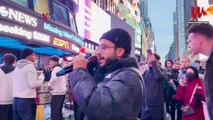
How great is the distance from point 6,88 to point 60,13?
41.1 ft

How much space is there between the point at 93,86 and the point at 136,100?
0.40 meters

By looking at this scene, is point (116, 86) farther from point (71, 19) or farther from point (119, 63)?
point (71, 19)

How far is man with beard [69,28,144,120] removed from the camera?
250cm

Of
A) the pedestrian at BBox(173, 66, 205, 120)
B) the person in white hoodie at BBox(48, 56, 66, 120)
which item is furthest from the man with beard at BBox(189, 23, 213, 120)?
the person in white hoodie at BBox(48, 56, 66, 120)

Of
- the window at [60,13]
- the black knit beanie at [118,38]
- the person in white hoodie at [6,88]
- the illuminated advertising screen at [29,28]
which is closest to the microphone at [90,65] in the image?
the black knit beanie at [118,38]

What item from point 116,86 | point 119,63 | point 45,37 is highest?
point 45,37

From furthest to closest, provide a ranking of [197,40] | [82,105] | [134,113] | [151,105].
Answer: [151,105]
[197,40]
[134,113]
[82,105]

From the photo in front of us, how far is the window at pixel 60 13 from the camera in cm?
1782

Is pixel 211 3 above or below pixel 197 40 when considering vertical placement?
→ above

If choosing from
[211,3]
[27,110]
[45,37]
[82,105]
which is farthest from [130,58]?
[211,3]

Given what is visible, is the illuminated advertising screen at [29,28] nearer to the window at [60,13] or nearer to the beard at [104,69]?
the window at [60,13]

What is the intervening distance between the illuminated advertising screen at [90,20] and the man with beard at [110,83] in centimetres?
2412

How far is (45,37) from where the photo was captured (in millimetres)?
13562

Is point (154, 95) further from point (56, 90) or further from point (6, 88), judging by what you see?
point (6, 88)
